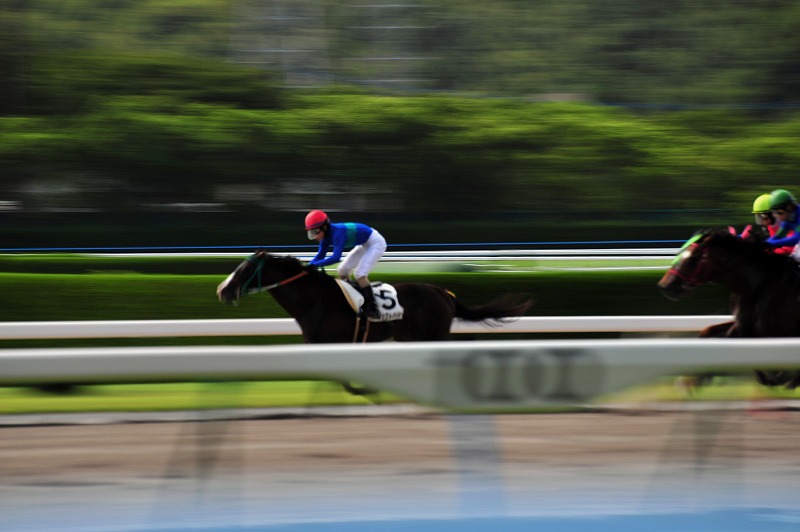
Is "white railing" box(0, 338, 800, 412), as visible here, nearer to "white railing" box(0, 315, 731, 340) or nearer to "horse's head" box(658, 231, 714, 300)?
"horse's head" box(658, 231, 714, 300)

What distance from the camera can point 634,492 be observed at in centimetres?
326

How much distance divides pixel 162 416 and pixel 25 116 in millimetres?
23581

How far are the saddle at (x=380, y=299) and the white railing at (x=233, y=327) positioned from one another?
965 mm

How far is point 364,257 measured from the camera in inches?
292

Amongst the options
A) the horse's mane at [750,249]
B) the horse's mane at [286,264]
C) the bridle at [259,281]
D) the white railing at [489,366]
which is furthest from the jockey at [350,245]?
the white railing at [489,366]

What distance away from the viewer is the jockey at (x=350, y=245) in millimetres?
7031

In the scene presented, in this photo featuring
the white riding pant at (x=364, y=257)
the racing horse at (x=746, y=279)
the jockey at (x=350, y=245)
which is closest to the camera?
the racing horse at (x=746, y=279)

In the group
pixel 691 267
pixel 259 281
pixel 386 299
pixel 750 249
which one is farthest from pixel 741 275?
pixel 259 281

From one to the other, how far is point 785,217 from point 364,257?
2806 mm

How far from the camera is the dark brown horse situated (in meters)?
6.95

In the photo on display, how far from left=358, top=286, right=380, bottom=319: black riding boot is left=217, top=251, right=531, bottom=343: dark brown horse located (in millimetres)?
88

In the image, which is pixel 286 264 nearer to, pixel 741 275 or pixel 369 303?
pixel 369 303

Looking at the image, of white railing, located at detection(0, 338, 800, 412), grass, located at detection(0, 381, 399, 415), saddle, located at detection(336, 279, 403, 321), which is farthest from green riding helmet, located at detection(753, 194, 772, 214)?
white railing, located at detection(0, 338, 800, 412)

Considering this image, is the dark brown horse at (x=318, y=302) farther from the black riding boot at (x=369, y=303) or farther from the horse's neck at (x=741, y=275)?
the horse's neck at (x=741, y=275)
